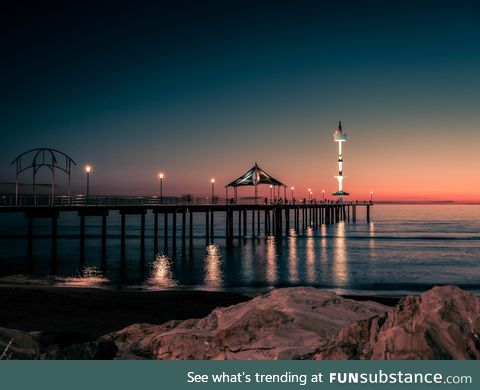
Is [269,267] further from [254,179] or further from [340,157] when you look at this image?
[340,157]

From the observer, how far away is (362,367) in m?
5.80

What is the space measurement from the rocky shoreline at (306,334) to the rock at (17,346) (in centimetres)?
2

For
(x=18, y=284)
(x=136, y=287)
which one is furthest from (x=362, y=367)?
(x=18, y=284)

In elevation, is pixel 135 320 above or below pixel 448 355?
below

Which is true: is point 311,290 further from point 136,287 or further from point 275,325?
point 136,287

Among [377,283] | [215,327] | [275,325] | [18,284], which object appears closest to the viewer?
[275,325]

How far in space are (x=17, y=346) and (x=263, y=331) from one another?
4.00m

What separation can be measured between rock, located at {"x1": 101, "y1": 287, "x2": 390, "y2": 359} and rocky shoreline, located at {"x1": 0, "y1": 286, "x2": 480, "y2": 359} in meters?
0.02

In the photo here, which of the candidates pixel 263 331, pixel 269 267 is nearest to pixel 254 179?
pixel 269 267

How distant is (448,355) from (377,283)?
20.6 m

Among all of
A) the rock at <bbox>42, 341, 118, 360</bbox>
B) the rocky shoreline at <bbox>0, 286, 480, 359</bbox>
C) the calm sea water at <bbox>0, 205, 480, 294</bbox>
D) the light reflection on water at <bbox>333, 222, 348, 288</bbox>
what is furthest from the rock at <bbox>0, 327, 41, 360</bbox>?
the light reflection on water at <bbox>333, 222, 348, 288</bbox>

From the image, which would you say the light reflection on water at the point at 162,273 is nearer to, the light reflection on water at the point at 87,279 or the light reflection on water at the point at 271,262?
the light reflection on water at the point at 87,279

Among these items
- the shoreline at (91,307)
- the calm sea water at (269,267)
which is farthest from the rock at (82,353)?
the calm sea water at (269,267)

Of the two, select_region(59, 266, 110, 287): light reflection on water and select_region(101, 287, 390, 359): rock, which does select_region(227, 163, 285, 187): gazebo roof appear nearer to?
select_region(59, 266, 110, 287): light reflection on water
